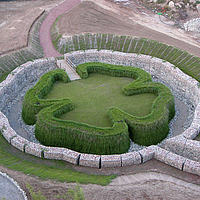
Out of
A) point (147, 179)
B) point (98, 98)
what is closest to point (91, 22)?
point (98, 98)

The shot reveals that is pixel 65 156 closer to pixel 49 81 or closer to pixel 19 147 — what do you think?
pixel 19 147

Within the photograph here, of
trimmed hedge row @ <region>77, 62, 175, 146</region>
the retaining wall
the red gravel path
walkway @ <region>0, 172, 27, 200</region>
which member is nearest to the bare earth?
walkway @ <region>0, 172, 27, 200</region>

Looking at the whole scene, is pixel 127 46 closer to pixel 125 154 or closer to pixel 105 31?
pixel 105 31

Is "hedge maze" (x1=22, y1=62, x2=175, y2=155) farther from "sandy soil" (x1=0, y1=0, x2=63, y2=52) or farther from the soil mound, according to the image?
the soil mound

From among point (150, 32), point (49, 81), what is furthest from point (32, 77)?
point (150, 32)

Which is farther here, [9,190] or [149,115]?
[149,115]

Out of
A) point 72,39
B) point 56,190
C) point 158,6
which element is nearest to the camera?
point 56,190

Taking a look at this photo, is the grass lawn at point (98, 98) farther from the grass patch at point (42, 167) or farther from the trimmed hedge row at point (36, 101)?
the grass patch at point (42, 167)
